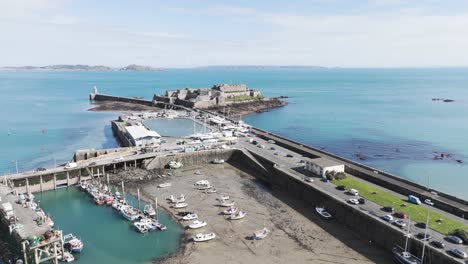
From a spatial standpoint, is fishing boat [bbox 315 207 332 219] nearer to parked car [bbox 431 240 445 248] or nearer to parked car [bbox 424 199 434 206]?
parked car [bbox 424 199 434 206]

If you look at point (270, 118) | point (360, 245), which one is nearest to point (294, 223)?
point (360, 245)

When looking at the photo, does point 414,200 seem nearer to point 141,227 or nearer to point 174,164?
point 141,227

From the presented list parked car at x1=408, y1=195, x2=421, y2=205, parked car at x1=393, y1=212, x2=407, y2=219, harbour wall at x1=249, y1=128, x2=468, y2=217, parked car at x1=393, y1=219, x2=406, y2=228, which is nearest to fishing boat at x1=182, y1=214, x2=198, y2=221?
parked car at x1=393, y1=219, x2=406, y2=228

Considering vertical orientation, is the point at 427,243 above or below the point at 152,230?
above

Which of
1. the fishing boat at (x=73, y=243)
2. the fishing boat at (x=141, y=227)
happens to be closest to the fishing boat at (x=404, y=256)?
the fishing boat at (x=141, y=227)

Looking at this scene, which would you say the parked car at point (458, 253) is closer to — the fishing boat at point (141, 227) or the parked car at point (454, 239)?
the parked car at point (454, 239)

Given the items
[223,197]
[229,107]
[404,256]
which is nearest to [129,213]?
[223,197]

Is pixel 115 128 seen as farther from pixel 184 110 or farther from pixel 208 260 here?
pixel 208 260
